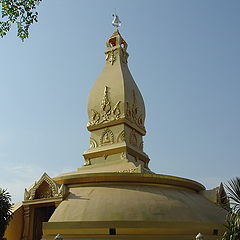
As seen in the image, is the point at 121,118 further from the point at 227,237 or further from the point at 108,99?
the point at 227,237

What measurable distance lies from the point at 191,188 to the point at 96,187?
6.06 metres

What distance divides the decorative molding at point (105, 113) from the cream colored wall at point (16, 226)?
10.1 meters

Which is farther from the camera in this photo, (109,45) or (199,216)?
(109,45)

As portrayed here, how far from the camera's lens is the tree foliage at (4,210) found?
1714cm

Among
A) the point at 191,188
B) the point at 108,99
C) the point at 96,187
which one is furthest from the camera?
the point at 108,99

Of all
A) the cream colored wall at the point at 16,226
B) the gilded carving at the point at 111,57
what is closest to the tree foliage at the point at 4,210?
the cream colored wall at the point at 16,226

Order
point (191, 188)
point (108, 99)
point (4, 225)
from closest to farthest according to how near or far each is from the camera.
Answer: point (4, 225)
point (191, 188)
point (108, 99)

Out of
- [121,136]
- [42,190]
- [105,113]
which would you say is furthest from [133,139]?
[42,190]

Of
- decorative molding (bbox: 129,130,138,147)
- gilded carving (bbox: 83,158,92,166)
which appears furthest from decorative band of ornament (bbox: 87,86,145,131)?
gilded carving (bbox: 83,158,92,166)

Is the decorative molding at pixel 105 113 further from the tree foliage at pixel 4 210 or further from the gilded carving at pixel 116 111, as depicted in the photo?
the tree foliage at pixel 4 210

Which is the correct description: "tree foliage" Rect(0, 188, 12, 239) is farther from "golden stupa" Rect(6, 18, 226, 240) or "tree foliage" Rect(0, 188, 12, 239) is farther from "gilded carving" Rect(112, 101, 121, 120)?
"gilded carving" Rect(112, 101, 121, 120)

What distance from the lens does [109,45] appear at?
31688 millimetres

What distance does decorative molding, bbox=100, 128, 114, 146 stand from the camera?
26.8 meters

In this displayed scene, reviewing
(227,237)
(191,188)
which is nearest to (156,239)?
(227,237)
